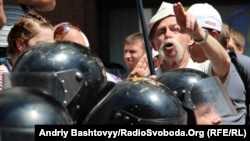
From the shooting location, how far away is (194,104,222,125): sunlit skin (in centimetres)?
310

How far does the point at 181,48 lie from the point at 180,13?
665 millimetres

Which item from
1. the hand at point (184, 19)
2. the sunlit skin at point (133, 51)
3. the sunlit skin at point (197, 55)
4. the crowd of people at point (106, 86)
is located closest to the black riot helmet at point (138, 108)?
the crowd of people at point (106, 86)

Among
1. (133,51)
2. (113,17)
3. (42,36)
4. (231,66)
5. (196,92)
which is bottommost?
(113,17)

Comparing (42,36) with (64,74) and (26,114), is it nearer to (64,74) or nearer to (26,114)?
(64,74)

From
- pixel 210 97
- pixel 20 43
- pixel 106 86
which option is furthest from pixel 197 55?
pixel 106 86

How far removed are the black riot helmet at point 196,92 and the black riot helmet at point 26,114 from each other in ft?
2.14

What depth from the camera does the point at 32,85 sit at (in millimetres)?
2889

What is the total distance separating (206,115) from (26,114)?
0.86 meters

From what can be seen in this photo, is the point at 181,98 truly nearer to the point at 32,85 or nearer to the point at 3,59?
the point at 32,85

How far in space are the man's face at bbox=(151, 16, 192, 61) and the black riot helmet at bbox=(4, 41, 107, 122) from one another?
0.98 metres

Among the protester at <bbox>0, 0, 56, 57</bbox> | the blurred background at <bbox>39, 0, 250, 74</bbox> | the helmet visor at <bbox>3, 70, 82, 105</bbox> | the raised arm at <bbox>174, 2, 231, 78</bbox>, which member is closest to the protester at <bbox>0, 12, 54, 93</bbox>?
the protester at <bbox>0, 0, 56, 57</bbox>

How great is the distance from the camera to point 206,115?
313cm

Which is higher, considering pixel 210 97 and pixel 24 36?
pixel 24 36

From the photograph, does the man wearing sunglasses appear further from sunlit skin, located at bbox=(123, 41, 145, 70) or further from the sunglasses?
sunlit skin, located at bbox=(123, 41, 145, 70)
